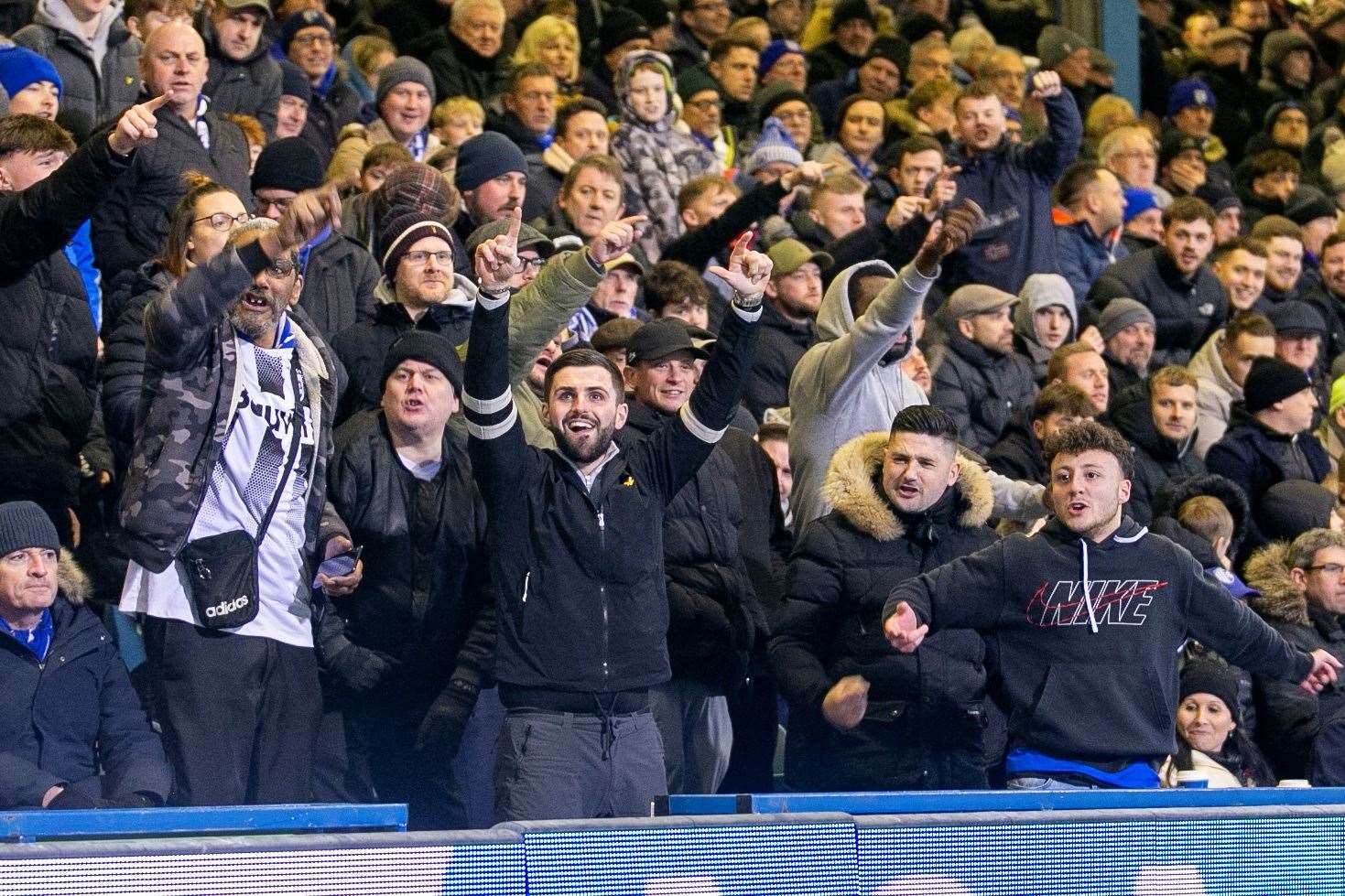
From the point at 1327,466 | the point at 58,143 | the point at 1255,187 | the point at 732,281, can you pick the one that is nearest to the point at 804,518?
the point at 732,281

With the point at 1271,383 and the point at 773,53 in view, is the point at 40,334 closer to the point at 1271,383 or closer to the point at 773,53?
the point at 1271,383

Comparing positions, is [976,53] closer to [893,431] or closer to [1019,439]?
[1019,439]

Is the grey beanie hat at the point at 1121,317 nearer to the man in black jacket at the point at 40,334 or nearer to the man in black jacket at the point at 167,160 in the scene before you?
the man in black jacket at the point at 167,160

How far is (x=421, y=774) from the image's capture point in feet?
22.4

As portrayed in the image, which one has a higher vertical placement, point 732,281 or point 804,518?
point 732,281

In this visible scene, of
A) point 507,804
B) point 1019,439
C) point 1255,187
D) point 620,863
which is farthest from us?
point 1255,187

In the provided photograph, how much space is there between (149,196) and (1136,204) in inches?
281

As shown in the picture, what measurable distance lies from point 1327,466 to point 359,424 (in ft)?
17.9

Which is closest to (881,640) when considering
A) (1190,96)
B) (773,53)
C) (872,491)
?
(872,491)

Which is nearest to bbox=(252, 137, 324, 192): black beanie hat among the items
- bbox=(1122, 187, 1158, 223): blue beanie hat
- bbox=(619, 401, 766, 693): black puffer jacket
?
bbox=(619, 401, 766, 693): black puffer jacket

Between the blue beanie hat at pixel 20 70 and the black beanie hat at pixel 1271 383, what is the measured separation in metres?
5.60

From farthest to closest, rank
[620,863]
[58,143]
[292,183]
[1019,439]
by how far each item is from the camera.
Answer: [1019,439] < [292,183] < [58,143] < [620,863]

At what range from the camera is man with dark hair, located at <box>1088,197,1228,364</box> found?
38.7ft

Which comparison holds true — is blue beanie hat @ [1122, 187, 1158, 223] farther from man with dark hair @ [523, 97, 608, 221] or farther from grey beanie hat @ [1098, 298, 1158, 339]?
man with dark hair @ [523, 97, 608, 221]
